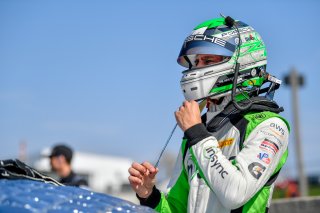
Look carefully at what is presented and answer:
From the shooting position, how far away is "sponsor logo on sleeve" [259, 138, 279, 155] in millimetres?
3226

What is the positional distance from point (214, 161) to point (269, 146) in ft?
1.06

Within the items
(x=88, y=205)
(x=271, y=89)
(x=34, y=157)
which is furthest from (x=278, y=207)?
(x=34, y=157)

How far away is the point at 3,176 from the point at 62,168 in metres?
5.63

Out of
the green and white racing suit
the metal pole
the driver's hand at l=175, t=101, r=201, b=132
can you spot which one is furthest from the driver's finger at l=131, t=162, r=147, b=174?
the metal pole

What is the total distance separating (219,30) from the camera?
367 centimetres

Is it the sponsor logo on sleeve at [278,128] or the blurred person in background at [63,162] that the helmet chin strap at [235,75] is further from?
the blurred person in background at [63,162]

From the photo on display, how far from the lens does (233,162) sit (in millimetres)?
3273

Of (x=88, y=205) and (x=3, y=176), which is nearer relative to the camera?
(x=88, y=205)

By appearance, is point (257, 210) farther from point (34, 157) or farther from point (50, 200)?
point (34, 157)

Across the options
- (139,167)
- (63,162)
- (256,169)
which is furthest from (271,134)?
(63,162)

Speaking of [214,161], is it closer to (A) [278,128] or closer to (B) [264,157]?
(B) [264,157]

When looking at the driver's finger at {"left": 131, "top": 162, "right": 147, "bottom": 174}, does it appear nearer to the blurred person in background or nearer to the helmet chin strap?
the helmet chin strap

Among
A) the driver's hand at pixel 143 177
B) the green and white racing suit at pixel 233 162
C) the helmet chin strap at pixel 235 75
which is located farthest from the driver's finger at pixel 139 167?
the helmet chin strap at pixel 235 75

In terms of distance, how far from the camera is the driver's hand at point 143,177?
3.54m
